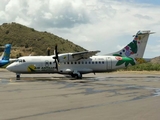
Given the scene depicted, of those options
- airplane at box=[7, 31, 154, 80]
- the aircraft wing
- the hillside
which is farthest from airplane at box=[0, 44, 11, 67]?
the hillside

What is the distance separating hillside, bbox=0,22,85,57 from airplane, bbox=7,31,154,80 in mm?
70841

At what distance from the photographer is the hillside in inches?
4304

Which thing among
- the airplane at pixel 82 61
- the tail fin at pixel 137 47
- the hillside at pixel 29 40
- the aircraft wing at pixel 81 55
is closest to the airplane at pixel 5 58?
the airplane at pixel 82 61

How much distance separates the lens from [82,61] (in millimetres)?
35844

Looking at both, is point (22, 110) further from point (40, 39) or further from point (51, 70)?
point (40, 39)

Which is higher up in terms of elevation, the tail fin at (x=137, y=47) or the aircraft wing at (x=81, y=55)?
the tail fin at (x=137, y=47)

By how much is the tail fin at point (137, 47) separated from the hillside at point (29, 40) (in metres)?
71.4

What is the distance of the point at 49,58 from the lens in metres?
35.0

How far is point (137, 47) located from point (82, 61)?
785 cm

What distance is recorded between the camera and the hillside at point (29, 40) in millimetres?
109312

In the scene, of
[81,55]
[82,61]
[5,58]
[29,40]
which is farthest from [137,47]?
[29,40]

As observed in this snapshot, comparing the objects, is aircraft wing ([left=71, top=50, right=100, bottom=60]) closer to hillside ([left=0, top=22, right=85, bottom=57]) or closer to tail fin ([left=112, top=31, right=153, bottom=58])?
tail fin ([left=112, top=31, right=153, bottom=58])

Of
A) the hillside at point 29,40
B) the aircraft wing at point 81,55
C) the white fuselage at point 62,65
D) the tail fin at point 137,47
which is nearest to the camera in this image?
the aircraft wing at point 81,55

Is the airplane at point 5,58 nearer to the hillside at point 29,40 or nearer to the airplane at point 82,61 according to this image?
the airplane at point 82,61
